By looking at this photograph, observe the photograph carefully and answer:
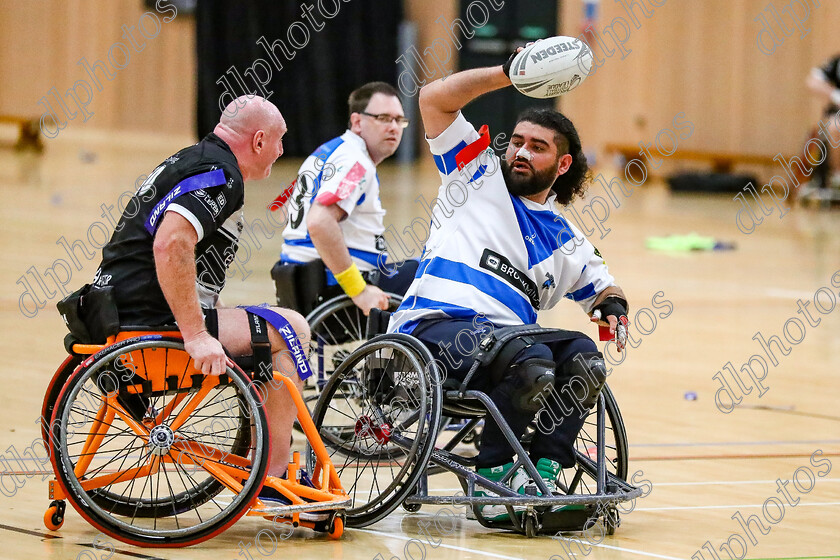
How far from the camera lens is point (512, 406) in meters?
3.94

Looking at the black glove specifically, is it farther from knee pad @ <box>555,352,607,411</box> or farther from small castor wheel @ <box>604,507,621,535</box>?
small castor wheel @ <box>604,507,621,535</box>

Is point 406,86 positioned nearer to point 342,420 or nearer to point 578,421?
point 342,420

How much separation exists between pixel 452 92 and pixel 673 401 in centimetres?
306

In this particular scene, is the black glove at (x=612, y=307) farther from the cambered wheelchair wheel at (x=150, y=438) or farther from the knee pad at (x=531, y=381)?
the cambered wheelchair wheel at (x=150, y=438)

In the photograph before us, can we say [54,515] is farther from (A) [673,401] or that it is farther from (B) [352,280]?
(A) [673,401]

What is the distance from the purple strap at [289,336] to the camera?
3.87 m

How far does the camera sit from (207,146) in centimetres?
385

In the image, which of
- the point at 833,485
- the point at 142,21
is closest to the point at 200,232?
the point at 833,485

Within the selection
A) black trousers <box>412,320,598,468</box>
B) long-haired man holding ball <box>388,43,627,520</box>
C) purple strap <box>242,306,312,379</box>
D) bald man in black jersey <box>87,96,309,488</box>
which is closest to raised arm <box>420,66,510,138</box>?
long-haired man holding ball <box>388,43,627,520</box>

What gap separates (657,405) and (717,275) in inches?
217

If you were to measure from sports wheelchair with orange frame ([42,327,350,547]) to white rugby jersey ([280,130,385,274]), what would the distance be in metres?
1.75

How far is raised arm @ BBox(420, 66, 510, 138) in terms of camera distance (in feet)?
13.0

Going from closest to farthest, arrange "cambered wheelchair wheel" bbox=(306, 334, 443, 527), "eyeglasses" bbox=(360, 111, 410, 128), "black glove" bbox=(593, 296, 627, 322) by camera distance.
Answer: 1. "cambered wheelchair wheel" bbox=(306, 334, 443, 527)
2. "black glove" bbox=(593, 296, 627, 322)
3. "eyeglasses" bbox=(360, 111, 410, 128)

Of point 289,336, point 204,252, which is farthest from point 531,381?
point 204,252
